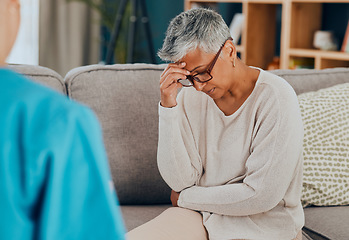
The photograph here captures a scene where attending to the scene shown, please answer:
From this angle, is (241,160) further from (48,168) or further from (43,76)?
(48,168)

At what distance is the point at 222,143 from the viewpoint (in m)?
1.58

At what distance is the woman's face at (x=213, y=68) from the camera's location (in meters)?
1.47

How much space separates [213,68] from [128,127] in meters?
0.49

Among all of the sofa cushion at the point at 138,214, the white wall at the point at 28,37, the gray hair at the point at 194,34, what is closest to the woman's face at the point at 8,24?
the gray hair at the point at 194,34

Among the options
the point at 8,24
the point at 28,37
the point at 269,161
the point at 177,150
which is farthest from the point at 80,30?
the point at 8,24

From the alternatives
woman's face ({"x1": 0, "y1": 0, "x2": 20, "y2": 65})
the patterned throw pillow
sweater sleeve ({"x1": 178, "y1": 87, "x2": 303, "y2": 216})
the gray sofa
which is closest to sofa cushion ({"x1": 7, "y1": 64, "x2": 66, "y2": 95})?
the gray sofa

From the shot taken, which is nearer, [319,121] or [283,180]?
[283,180]

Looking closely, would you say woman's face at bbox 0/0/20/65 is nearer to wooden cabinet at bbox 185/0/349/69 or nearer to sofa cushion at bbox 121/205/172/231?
sofa cushion at bbox 121/205/172/231

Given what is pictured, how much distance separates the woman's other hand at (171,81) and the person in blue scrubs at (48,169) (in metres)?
0.92

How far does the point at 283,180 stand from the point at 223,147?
203 mm

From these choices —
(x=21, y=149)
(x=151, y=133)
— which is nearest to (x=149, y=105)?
(x=151, y=133)

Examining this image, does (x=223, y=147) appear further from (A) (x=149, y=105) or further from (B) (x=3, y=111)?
(B) (x=3, y=111)

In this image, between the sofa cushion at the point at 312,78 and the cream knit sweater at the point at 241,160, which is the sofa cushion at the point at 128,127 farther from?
the sofa cushion at the point at 312,78

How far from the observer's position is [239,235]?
1.51 meters
